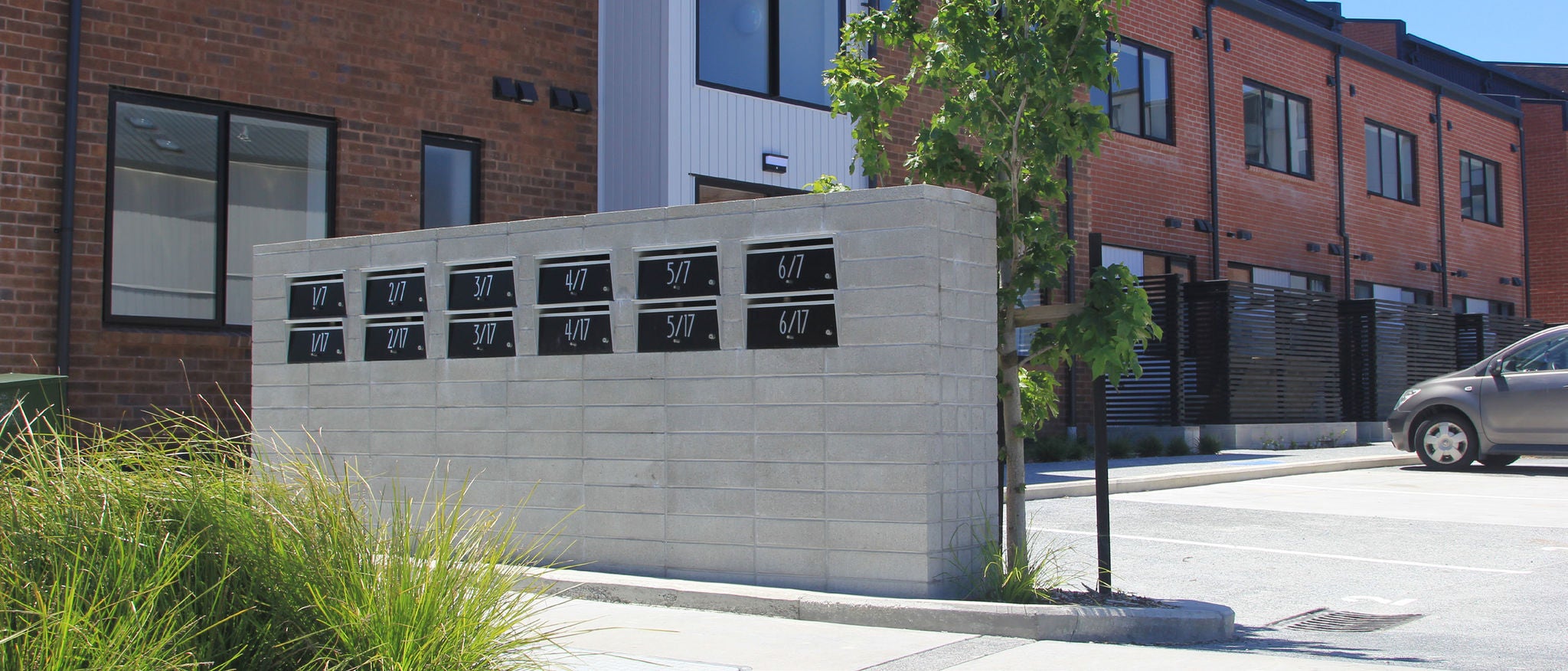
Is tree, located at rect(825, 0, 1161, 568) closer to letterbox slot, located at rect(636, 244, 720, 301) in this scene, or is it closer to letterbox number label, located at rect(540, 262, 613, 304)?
letterbox slot, located at rect(636, 244, 720, 301)

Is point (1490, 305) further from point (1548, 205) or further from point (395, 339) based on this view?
point (395, 339)

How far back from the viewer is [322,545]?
4.93m

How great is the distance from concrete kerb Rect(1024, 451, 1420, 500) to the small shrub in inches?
87.5

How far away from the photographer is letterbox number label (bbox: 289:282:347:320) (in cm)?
946

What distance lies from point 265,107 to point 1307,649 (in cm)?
962

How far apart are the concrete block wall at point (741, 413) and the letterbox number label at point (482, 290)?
0.30ft

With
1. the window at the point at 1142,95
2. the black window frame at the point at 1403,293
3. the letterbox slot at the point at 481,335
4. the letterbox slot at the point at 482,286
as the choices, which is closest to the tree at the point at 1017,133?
the letterbox slot at the point at 482,286

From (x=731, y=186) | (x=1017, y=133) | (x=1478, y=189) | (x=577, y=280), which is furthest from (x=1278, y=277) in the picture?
(x=577, y=280)

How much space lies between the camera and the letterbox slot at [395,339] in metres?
9.07

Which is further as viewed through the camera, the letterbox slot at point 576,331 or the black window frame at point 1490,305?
the black window frame at point 1490,305

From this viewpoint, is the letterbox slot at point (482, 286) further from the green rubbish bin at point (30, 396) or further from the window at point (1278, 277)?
the window at point (1278, 277)

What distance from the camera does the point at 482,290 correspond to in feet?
28.9

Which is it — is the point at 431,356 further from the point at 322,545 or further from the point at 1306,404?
the point at 1306,404

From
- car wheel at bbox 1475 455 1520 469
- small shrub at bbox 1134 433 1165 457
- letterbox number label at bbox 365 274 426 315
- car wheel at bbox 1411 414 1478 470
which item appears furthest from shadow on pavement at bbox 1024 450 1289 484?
letterbox number label at bbox 365 274 426 315
